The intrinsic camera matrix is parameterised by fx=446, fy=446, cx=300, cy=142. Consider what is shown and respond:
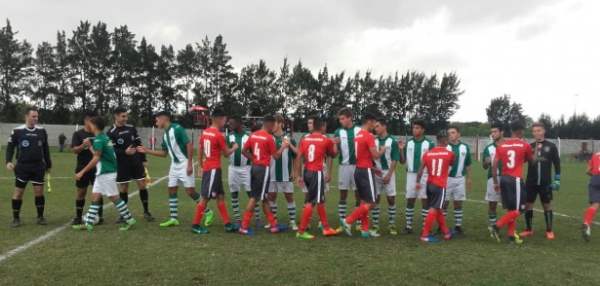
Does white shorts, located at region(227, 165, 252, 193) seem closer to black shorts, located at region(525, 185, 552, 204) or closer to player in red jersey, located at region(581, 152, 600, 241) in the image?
black shorts, located at region(525, 185, 552, 204)

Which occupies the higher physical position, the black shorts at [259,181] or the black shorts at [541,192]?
the black shorts at [259,181]

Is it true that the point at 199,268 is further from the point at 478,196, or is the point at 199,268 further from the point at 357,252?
the point at 478,196

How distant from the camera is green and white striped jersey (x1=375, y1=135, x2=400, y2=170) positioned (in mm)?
8312

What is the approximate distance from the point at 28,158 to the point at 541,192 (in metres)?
9.59

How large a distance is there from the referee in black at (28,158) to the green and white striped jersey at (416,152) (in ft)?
22.5

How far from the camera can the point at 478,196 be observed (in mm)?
14250

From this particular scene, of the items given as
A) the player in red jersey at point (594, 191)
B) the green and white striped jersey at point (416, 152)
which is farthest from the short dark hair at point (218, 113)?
the player in red jersey at point (594, 191)

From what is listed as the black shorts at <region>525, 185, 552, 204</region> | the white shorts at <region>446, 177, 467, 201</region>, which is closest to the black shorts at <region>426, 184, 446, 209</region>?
the white shorts at <region>446, 177, 467, 201</region>

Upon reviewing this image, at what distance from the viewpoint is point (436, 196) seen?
7.42m

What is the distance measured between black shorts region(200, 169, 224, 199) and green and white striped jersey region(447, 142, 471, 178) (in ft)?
14.2

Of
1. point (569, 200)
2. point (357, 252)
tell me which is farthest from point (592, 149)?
point (357, 252)

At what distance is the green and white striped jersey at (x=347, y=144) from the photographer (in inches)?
320

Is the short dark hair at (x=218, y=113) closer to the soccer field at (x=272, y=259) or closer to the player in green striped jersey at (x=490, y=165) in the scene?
the soccer field at (x=272, y=259)

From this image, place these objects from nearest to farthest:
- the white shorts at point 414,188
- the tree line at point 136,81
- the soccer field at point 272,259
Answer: the soccer field at point 272,259 → the white shorts at point 414,188 → the tree line at point 136,81
